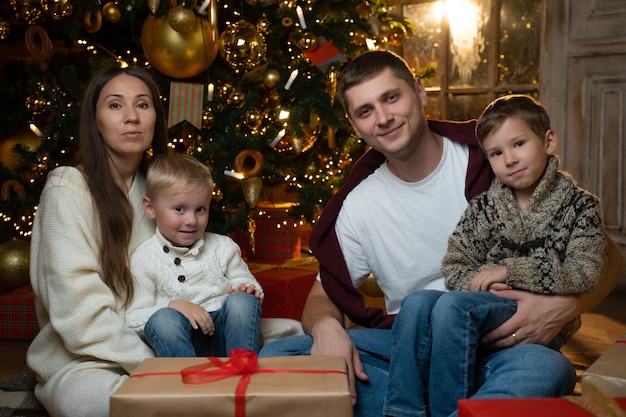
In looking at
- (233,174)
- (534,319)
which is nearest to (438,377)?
(534,319)

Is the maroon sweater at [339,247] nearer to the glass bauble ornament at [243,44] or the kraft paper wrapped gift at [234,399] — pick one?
the kraft paper wrapped gift at [234,399]

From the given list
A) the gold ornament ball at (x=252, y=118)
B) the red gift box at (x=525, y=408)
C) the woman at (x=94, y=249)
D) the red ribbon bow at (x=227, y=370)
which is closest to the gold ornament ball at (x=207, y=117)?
the gold ornament ball at (x=252, y=118)

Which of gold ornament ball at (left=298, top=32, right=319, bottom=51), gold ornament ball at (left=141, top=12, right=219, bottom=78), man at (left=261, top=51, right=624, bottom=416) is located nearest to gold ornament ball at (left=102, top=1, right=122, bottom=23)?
gold ornament ball at (left=141, top=12, right=219, bottom=78)

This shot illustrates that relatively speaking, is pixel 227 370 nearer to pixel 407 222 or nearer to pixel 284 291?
pixel 407 222

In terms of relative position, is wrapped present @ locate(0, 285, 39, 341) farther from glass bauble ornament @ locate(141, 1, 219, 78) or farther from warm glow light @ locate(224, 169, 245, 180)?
glass bauble ornament @ locate(141, 1, 219, 78)

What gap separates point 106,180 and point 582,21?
2.96 meters

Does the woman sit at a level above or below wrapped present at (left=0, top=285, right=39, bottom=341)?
above

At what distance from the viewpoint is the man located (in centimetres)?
206

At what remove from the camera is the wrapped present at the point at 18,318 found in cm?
327

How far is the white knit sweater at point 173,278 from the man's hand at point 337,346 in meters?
0.37

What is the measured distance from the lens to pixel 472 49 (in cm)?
476

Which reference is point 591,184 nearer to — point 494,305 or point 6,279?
point 494,305

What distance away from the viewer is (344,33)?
337cm

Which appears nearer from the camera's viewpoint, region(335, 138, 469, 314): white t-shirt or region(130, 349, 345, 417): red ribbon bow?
region(130, 349, 345, 417): red ribbon bow
